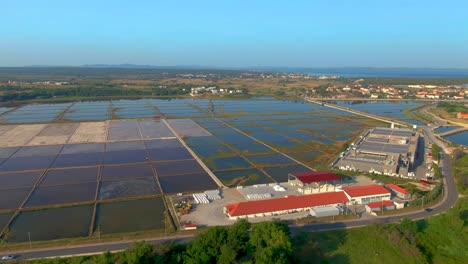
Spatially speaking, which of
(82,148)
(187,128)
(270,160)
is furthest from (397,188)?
(187,128)

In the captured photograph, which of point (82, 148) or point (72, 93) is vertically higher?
point (72, 93)

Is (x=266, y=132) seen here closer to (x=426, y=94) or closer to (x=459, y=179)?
(x=459, y=179)

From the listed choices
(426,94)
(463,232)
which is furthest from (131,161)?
(426,94)

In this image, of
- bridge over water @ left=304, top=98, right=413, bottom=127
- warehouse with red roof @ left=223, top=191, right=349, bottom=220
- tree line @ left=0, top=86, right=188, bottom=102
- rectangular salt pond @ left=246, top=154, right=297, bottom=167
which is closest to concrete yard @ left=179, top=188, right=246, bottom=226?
warehouse with red roof @ left=223, top=191, right=349, bottom=220

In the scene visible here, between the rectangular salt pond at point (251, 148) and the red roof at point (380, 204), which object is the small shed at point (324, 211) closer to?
the red roof at point (380, 204)

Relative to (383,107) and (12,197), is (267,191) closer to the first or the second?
(12,197)

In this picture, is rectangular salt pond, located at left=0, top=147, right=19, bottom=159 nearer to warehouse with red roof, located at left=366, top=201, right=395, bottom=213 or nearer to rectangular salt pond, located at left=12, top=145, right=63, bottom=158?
rectangular salt pond, located at left=12, top=145, right=63, bottom=158

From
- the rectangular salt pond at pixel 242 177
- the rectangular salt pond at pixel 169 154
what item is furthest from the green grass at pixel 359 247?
the rectangular salt pond at pixel 169 154
